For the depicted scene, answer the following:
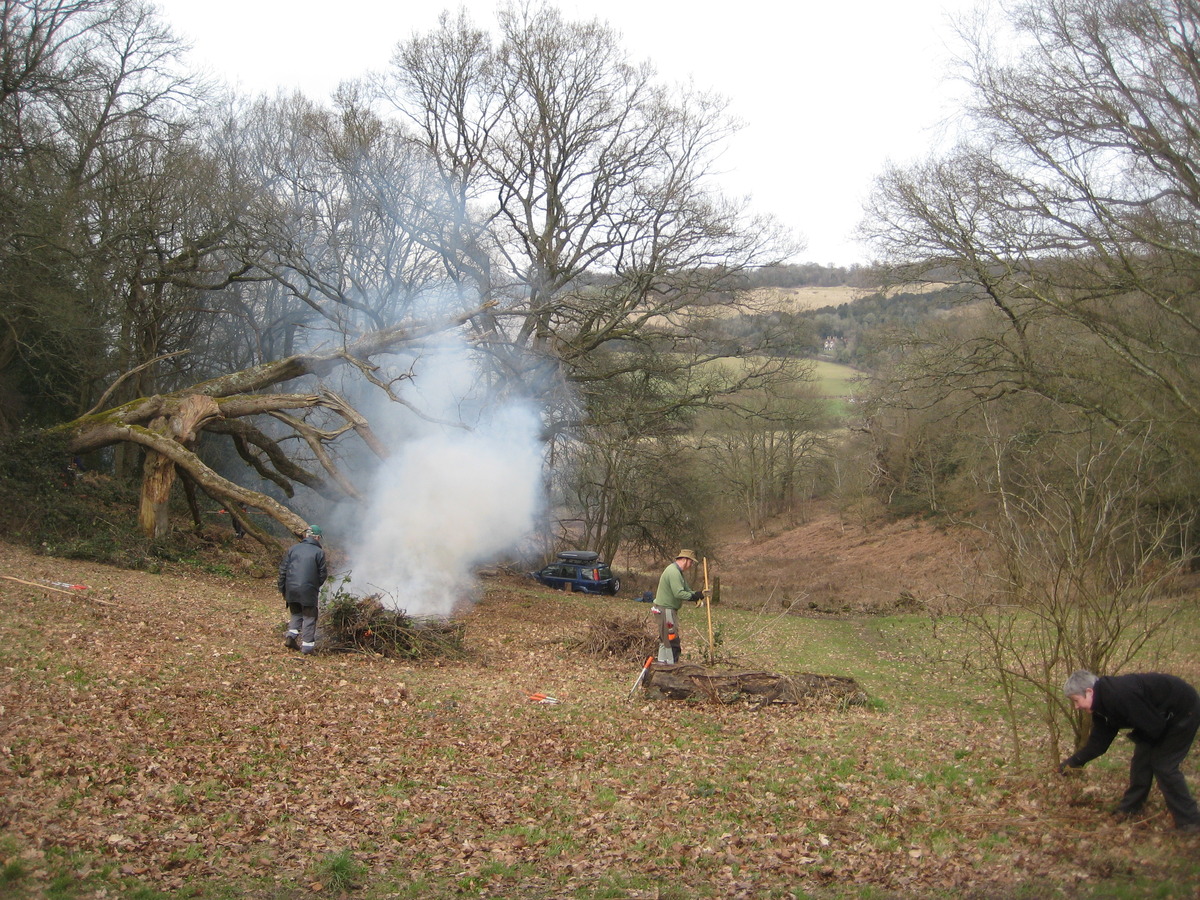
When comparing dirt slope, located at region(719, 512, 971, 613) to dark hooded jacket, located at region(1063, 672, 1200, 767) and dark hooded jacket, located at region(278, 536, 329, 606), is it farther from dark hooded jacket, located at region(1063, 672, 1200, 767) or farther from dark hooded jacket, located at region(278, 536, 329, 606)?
dark hooded jacket, located at region(1063, 672, 1200, 767)

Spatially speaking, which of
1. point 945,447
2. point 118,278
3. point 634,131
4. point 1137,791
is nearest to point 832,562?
point 945,447

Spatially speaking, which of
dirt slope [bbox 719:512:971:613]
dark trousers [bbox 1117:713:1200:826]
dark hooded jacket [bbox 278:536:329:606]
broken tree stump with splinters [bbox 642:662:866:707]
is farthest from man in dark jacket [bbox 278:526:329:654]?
dirt slope [bbox 719:512:971:613]

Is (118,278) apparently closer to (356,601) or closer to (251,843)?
(356,601)

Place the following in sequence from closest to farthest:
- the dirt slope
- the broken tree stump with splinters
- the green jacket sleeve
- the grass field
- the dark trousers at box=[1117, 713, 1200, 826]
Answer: the grass field < the dark trousers at box=[1117, 713, 1200, 826] < the broken tree stump with splinters < the green jacket sleeve < the dirt slope

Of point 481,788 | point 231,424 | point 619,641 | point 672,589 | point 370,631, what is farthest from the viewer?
point 231,424

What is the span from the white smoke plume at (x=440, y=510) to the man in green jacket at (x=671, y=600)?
13.3 feet

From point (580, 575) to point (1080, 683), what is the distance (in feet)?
76.7

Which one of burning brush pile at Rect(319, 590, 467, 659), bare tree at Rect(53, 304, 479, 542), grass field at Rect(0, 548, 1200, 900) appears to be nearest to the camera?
grass field at Rect(0, 548, 1200, 900)

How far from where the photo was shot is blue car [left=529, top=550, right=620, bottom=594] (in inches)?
1141

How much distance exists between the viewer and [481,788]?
743 centimetres

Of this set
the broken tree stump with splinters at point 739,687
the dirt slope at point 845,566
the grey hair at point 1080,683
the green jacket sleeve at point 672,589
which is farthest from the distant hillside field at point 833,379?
the grey hair at point 1080,683

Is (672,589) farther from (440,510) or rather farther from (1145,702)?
(1145,702)

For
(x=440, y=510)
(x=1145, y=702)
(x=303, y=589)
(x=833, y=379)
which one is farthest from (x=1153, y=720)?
(x=833, y=379)

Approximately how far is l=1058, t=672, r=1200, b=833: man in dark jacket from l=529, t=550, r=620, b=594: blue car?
2289 centimetres
